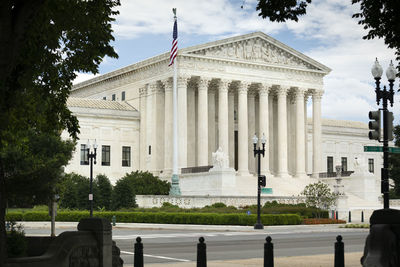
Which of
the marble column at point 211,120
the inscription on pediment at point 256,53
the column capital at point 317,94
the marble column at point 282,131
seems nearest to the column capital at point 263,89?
the marble column at point 282,131

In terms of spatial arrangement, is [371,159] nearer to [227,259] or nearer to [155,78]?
[155,78]

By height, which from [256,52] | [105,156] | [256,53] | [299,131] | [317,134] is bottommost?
[105,156]

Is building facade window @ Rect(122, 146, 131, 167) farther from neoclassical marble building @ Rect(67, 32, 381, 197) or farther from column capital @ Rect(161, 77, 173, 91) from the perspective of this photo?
column capital @ Rect(161, 77, 173, 91)

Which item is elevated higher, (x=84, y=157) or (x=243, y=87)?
(x=243, y=87)

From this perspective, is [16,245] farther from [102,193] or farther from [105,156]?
[105,156]

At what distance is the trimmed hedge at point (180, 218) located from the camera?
51.4m

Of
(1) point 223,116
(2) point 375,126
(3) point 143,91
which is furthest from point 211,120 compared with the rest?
(2) point 375,126

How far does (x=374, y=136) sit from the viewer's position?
21031 millimetres

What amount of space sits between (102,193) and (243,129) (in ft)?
78.4

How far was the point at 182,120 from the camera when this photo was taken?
8025 centimetres

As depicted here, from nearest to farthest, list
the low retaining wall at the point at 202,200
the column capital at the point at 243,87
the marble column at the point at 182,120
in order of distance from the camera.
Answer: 1. the low retaining wall at the point at 202,200
2. the marble column at the point at 182,120
3. the column capital at the point at 243,87

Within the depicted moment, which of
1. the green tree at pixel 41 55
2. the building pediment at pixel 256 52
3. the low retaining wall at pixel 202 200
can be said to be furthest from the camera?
the building pediment at pixel 256 52

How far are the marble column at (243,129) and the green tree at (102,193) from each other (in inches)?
836

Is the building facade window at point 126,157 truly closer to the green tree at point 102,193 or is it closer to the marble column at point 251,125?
the marble column at point 251,125
